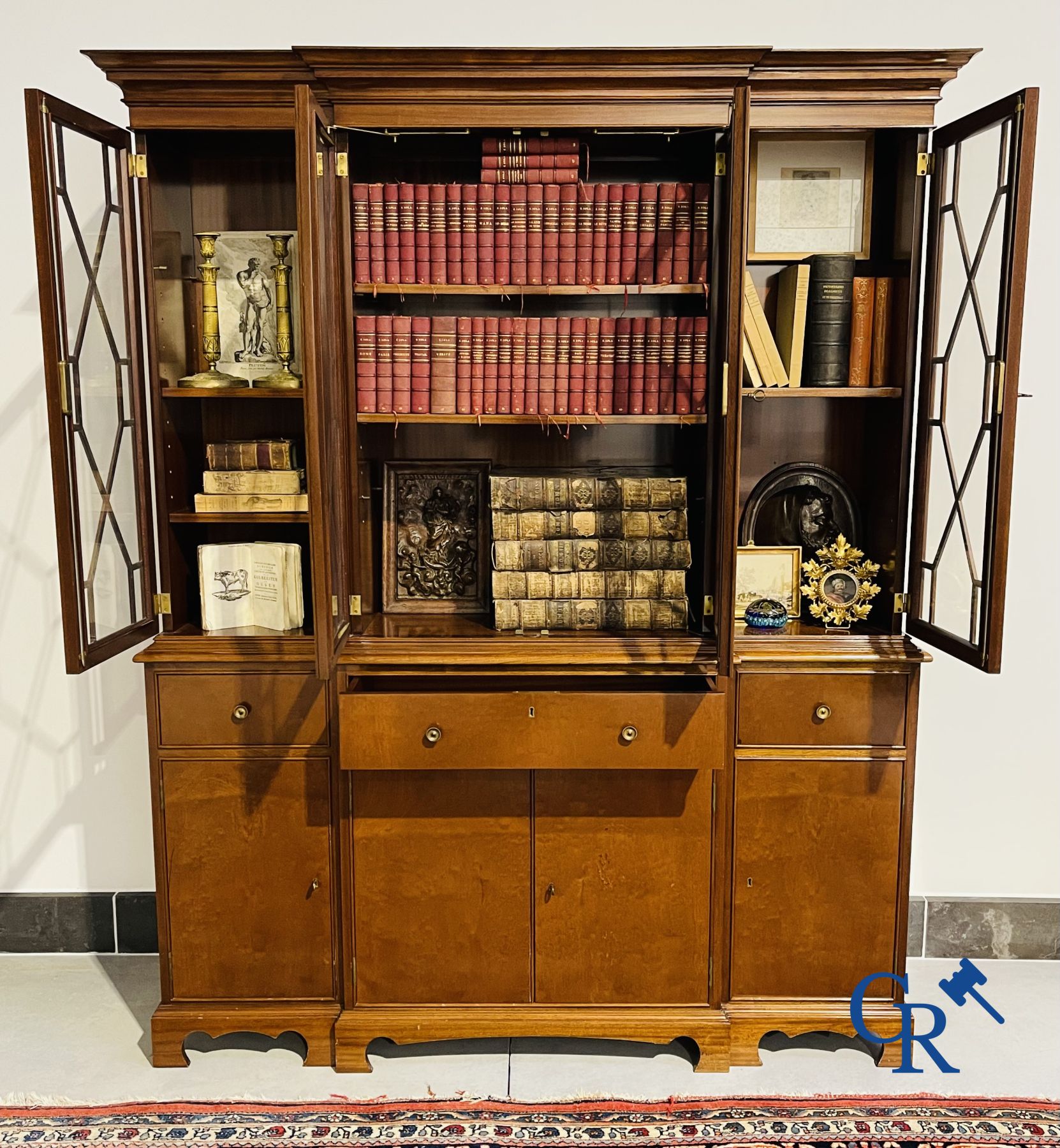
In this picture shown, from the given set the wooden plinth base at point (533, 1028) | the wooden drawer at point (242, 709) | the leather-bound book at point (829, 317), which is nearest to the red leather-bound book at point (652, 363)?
the leather-bound book at point (829, 317)

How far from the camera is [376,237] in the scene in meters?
2.30

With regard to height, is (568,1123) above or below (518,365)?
below

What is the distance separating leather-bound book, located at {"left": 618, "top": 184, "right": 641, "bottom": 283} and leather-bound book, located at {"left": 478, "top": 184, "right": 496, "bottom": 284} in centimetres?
29

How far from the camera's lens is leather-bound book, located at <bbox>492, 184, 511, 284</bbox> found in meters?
2.30

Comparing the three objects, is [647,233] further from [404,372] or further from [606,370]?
[404,372]

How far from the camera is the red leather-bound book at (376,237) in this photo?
2.28m

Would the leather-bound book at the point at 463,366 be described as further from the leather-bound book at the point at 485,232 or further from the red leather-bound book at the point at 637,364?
the red leather-bound book at the point at 637,364

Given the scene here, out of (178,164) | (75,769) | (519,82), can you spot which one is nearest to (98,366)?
(178,164)

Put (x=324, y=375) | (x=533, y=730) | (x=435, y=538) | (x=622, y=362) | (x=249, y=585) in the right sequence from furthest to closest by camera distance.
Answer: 1. (x=435, y=538)
2. (x=249, y=585)
3. (x=622, y=362)
4. (x=533, y=730)
5. (x=324, y=375)

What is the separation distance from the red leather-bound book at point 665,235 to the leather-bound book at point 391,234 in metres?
0.57

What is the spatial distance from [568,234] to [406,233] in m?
0.36

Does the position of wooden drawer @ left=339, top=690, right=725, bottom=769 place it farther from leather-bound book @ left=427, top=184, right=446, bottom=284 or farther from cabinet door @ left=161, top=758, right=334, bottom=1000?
leather-bound book @ left=427, top=184, right=446, bottom=284

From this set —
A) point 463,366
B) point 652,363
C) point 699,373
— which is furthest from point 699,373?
point 463,366

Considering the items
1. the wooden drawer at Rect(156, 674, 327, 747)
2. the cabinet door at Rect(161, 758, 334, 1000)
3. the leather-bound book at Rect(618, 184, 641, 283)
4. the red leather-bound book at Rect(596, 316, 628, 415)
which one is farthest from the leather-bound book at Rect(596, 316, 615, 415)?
the cabinet door at Rect(161, 758, 334, 1000)
